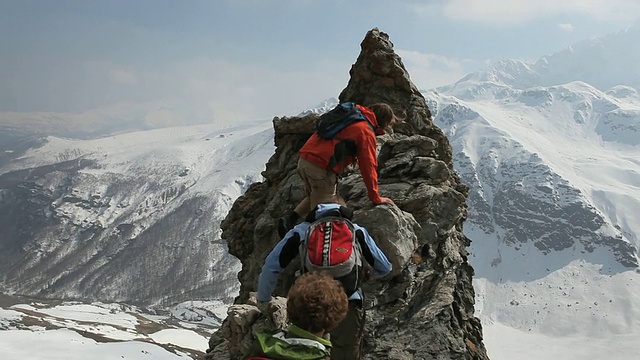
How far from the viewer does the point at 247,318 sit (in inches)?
441

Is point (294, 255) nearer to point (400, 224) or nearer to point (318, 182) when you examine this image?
point (318, 182)

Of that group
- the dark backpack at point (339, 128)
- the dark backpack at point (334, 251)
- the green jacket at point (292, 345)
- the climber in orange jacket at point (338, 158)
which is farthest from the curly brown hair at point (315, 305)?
the dark backpack at point (339, 128)

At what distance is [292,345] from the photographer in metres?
5.67

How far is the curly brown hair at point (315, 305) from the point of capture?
582 cm

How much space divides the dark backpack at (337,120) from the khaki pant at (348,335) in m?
3.92

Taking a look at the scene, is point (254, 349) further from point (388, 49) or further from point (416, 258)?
point (388, 49)

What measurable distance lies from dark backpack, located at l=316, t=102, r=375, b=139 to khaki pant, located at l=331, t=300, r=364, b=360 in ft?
12.9

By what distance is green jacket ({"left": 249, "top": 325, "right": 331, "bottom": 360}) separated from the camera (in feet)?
18.4

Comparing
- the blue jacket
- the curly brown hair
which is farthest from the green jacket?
the blue jacket

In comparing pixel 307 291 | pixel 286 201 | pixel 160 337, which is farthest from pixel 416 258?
pixel 160 337

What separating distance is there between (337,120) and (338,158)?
855 mm

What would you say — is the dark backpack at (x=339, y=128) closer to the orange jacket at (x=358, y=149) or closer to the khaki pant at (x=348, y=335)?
the orange jacket at (x=358, y=149)

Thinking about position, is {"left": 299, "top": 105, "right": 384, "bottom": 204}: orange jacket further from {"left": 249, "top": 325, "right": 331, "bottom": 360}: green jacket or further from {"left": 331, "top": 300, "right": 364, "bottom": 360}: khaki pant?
{"left": 249, "top": 325, "right": 331, "bottom": 360}: green jacket

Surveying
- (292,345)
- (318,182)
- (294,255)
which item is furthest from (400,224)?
(292,345)
